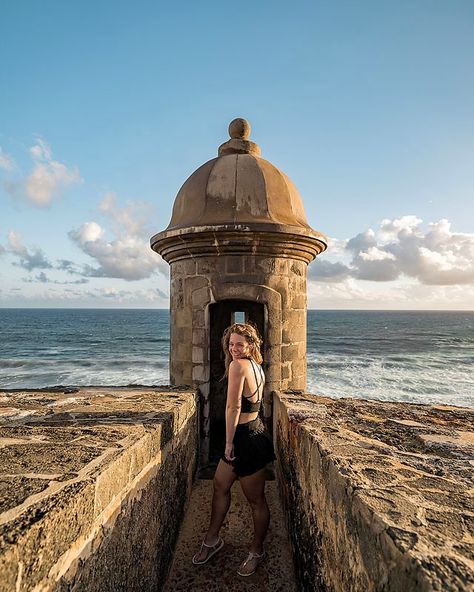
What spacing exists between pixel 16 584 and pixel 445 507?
149 cm

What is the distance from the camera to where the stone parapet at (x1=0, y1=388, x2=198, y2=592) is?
1281 mm

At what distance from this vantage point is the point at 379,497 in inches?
59.2

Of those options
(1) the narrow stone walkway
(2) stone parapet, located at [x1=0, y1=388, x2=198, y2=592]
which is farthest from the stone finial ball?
(1) the narrow stone walkway

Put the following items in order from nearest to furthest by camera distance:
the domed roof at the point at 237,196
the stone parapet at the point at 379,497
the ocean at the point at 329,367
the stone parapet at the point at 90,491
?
1. the stone parapet at the point at 379,497
2. the stone parapet at the point at 90,491
3. the domed roof at the point at 237,196
4. the ocean at the point at 329,367

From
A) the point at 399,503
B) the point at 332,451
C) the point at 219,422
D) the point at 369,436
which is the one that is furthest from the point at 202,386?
the point at 399,503

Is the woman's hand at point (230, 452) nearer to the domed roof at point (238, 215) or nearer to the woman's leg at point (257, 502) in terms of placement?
the woman's leg at point (257, 502)

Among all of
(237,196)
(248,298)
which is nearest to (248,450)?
(248,298)

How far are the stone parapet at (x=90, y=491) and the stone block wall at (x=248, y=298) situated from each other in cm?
116

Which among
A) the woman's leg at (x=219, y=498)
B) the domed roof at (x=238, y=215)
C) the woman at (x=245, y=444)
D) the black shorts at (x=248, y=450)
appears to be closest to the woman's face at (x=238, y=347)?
the woman at (x=245, y=444)

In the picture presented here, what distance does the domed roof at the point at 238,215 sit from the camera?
437 cm

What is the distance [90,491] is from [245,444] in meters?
1.34

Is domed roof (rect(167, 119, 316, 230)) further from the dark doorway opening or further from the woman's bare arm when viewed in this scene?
the woman's bare arm

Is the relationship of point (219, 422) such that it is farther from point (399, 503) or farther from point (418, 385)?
point (418, 385)

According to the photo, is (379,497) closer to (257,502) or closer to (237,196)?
Result: (257,502)
